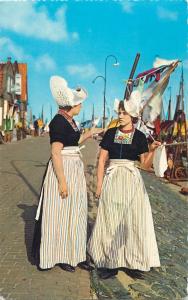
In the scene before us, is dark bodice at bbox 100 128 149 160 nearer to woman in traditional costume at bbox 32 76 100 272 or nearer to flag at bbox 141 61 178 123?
woman in traditional costume at bbox 32 76 100 272

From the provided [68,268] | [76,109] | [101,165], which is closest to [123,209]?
[101,165]

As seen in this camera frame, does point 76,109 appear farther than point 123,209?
Yes

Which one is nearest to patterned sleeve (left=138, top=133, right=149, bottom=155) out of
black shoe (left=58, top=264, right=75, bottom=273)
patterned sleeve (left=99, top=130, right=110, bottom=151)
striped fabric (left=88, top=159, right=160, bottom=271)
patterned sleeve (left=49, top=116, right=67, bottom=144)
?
striped fabric (left=88, top=159, right=160, bottom=271)

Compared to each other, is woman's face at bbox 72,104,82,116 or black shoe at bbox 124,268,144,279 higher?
woman's face at bbox 72,104,82,116

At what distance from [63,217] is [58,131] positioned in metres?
0.93

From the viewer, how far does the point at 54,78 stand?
430cm

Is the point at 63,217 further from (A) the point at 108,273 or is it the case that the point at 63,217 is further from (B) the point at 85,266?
(A) the point at 108,273

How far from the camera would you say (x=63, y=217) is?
4270mm

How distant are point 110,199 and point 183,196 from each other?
927cm

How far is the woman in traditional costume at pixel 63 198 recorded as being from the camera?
4242 millimetres

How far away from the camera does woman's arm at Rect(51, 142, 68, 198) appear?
4.14 m

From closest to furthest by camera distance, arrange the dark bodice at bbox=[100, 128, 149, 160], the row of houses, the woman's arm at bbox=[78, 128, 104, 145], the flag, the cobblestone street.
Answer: the cobblestone street
the dark bodice at bbox=[100, 128, 149, 160]
the woman's arm at bbox=[78, 128, 104, 145]
the flag
the row of houses

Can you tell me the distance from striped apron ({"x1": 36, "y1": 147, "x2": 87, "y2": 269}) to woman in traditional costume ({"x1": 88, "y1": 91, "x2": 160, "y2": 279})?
9.0 inches

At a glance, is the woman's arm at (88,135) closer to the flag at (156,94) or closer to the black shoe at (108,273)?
the black shoe at (108,273)
